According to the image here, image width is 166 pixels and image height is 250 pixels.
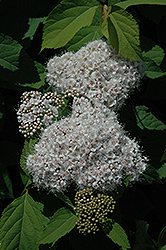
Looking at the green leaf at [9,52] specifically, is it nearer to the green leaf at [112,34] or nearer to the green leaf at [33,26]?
the green leaf at [33,26]

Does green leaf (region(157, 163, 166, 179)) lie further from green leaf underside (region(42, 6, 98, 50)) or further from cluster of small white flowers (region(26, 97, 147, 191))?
green leaf underside (region(42, 6, 98, 50))

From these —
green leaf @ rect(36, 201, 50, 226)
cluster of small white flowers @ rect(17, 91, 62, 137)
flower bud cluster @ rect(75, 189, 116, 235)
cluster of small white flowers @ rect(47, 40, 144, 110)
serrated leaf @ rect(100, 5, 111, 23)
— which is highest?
serrated leaf @ rect(100, 5, 111, 23)

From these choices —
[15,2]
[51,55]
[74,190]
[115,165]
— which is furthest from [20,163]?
[15,2]

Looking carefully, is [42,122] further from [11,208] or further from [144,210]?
Result: [144,210]

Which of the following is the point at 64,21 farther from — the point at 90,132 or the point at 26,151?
the point at 26,151

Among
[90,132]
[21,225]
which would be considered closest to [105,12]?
[90,132]

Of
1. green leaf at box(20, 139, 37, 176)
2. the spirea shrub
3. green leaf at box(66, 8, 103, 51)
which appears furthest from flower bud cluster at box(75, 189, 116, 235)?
green leaf at box(66, 8, 103, 51)
